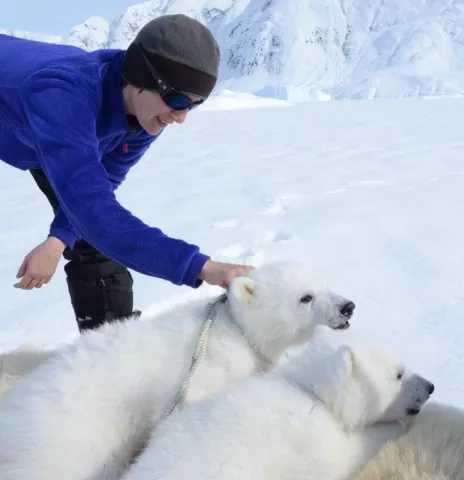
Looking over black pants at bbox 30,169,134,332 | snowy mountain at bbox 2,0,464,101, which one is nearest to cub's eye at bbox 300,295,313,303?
black pants at bbox 30,169,134,332

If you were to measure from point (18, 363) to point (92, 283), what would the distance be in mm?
475

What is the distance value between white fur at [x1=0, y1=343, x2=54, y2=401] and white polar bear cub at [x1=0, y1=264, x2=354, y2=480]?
1.09 ft

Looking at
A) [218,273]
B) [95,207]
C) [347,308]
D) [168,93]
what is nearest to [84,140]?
[95,207]

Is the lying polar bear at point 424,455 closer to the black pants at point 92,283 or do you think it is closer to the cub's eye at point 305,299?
the cub's eye at point 305,299

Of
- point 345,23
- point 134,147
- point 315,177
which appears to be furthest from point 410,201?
point 345,23

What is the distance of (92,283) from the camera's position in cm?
259

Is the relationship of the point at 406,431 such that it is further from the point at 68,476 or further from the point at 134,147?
the point at 134,147

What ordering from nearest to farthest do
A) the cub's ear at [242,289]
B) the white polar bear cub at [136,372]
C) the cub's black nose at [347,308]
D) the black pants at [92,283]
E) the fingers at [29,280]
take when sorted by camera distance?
the white polar bear cub at [136,372]
the cub's ear at [242,289]
the cub's black nose at [347,308]
the fingers at [29,280]
the black pants at [92,283]

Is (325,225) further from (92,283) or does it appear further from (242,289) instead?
(242,289)

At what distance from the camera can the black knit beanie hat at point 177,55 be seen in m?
1.80

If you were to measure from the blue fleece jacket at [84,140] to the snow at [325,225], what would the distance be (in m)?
1.15

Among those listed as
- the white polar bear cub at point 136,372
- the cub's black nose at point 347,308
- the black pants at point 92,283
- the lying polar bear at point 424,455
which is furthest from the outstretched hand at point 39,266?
the lying polar bear at point 424,455

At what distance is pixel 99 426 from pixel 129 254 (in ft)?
1.61

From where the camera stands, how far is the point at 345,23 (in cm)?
11375
